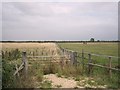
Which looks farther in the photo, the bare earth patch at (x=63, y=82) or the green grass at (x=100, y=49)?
the green grass at (x=100, y=49)

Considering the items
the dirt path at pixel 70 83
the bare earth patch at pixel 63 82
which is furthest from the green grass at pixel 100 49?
the dirt path at pixel 70 83

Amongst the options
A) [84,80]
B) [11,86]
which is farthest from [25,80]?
[84,80]

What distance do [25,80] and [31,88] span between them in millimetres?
744

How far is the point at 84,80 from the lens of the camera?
495 inches

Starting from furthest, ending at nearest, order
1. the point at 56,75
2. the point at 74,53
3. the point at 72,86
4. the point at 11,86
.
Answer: the point at 74,53
the point at 56,75
the point at 72,86
the point at 11,86

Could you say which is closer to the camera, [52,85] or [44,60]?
[52,85]

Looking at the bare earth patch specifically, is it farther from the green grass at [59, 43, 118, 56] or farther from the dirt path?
the green grass at [59, 43, 118, 56]

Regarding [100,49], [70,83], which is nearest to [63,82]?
[70,83]

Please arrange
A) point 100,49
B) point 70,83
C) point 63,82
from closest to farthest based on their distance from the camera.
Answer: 1. point 70,83
2. point 63,82
3. point 100,49

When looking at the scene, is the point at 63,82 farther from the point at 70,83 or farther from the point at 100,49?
the point at 100,49

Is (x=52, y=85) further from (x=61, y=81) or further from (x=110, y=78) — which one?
(x=110, y=78)

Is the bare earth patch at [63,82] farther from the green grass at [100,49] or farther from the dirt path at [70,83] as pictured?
the green grass at [100,49]

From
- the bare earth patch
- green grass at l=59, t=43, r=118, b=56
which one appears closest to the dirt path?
the bare earth patch

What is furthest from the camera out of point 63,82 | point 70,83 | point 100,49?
point 100,49
